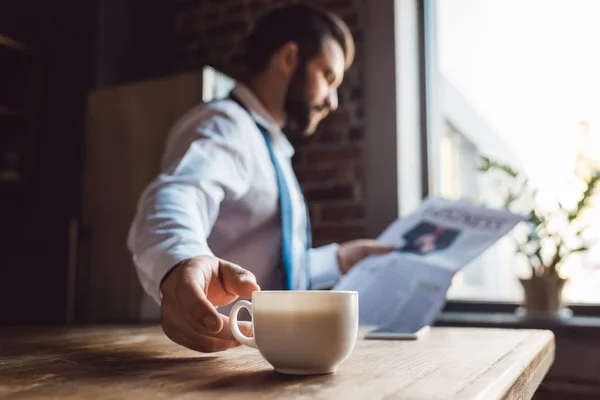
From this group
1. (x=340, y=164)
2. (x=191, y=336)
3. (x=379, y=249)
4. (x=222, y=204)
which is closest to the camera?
(x=191, y=336)

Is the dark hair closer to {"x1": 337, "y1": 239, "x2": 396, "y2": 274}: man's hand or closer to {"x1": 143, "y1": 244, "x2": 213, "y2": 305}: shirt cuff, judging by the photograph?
{"x1": 337, "y1": 239, "x2": 396, "y2": 274}: man's hand

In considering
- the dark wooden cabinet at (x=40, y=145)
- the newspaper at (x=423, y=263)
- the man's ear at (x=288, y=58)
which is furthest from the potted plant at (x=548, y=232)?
the dark wooden cabinet at (x=40, y=145)

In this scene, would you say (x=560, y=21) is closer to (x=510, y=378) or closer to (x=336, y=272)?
(x=336, y=272)

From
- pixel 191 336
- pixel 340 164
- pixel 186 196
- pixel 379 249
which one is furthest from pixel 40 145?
pixel 191 336

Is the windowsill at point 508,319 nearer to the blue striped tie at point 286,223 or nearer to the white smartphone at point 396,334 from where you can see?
the blue striped tie at point 286,223

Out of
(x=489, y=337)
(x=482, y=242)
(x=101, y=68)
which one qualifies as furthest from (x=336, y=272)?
(x=101, y=68)

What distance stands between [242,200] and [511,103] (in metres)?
1.22

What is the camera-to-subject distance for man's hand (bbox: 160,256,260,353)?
0.62 m

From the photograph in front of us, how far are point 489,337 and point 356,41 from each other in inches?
55.9

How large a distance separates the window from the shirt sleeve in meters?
1.02

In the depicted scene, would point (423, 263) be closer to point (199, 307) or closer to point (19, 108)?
point (199, 307)

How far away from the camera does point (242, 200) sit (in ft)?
4.19

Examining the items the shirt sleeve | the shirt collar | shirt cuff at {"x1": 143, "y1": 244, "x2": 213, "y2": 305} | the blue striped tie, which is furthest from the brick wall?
shirt cuff at {"x1": 143, "y1": 244, "x2": 213, "y2": 305}

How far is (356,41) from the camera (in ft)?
6.84
